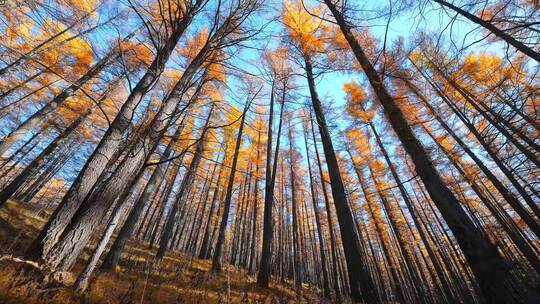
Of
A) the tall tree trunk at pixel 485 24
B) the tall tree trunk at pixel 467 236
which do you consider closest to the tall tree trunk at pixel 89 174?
the tall tree trunk at pixel 485 24

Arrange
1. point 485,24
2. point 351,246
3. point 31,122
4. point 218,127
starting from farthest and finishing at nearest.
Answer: point 31,122, point 351,246, point 485,24, point 218,127

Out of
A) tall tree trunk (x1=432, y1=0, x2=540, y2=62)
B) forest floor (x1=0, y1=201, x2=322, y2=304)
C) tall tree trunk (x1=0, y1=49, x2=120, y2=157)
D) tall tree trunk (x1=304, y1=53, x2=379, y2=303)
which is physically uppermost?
tall tree trunk (x1=0, y1=49, x2=120, y2=157)

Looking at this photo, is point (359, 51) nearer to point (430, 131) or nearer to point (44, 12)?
point (44, 12)

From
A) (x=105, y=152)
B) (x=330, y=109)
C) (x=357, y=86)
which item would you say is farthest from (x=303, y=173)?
(x=105, y=152)

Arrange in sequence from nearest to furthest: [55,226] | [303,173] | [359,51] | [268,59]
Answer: [55,226] < [359,51] < [268,59] < [303,173]

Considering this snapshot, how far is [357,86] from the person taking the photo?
12250mm

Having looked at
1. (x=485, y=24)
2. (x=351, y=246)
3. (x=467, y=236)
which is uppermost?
(x=485, y=24)

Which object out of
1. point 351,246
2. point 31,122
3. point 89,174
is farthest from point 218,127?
point 31,122

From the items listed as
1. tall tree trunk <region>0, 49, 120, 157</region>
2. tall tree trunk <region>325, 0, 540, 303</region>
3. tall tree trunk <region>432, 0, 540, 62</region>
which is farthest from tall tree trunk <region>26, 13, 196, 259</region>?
tall tree trunk <region>0, 49, 120, 157</region>

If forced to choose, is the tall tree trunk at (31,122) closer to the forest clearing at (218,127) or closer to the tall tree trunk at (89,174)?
the forest clearing at (218,127)

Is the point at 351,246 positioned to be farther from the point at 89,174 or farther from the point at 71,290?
the point at 89,174

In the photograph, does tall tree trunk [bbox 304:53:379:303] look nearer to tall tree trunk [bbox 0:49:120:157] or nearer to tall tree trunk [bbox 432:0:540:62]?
tall tree trunk [bbox 432:0:540:62]

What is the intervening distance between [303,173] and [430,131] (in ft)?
34.8

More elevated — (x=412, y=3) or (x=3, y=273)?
(x=412, y=3)
